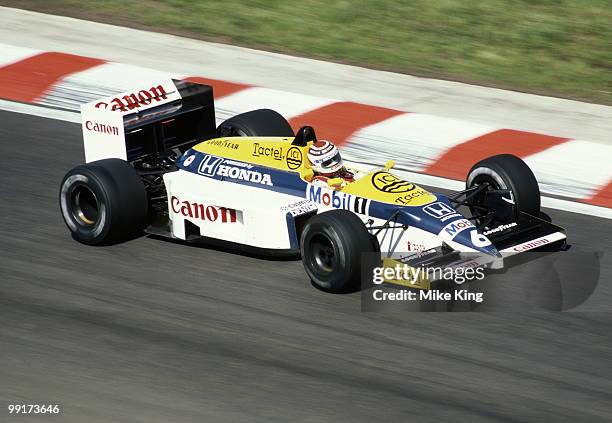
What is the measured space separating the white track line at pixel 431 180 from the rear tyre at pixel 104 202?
2749 mm

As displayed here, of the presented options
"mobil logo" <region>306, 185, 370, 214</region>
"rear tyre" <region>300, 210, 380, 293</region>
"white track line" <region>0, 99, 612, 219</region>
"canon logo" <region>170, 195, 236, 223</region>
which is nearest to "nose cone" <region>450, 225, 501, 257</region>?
"rear tyre" <region>300, 210, 380, 293</region>

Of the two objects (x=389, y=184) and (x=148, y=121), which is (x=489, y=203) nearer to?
(x=389, y=184)

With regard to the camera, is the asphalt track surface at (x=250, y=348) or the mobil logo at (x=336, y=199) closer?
the asphalt track surface at (x=250, y=348)

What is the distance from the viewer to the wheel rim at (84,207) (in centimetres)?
942

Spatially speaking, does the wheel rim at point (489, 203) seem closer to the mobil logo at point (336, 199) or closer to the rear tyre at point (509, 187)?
the rear tyre at point (509, 187)

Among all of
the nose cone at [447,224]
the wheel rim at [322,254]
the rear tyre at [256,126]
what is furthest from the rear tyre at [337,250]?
the rear tyre at [256,126]

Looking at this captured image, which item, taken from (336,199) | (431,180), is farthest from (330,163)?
(431,180)

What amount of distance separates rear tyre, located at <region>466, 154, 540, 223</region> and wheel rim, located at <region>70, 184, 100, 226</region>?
2840 mm

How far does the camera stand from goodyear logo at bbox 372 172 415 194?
8.73 metres

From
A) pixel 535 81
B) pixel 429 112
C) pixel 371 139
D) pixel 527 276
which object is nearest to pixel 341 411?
pixel 527 276

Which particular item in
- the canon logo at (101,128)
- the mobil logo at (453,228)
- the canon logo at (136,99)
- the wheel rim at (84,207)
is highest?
the canon logo at (136,99)

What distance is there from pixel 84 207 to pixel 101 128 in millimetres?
701
